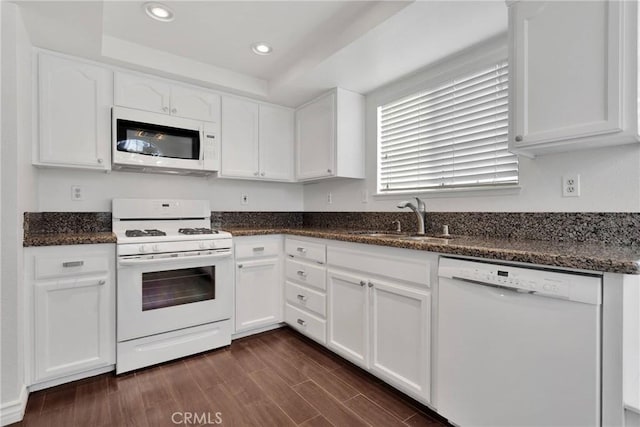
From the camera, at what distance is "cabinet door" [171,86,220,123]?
8.44ft

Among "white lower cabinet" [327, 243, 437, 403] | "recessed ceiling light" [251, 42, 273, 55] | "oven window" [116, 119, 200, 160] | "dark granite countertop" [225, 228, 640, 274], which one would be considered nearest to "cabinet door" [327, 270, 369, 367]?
"white lower cabinet" [327, 243, 437, 403]

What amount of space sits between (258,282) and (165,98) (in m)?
1.71

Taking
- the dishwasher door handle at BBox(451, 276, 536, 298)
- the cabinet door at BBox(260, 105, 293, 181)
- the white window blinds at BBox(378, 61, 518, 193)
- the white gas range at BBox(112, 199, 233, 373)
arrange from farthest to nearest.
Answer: the cabinet door at BBox(260, 105, 293, 181) → the white gas range at BBox(112, 199, 233, 373) → the white window blinds at BBox(378, 61, 518, 193) → the dishwasher door handle at BBox(451, 276, 536, 298)

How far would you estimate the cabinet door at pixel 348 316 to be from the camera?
1956 millimetres

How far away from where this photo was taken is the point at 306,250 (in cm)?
250

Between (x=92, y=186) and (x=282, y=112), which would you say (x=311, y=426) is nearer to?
(x=92, y=186)

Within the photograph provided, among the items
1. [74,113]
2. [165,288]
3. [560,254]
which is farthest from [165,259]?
[560,254]

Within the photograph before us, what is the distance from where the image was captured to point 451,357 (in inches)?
57.5

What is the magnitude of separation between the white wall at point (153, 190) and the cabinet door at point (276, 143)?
0.28m

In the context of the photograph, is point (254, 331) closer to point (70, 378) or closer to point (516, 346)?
point (70, 378)

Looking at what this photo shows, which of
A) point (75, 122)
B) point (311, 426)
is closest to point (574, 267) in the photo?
point (311, 426)

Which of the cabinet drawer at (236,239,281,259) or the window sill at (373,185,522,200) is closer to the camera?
the window sill at (373,185,522,200)

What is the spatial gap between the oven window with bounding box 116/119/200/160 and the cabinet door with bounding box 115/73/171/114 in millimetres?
160

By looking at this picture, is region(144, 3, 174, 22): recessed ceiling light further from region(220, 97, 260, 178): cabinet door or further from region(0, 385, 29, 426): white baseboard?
region(0, 385, 29, 426): white baseboard
